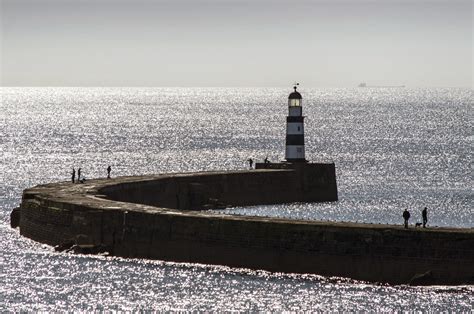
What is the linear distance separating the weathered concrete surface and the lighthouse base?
55.3 ft

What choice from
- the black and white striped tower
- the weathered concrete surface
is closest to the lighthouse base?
the black and white striped tower

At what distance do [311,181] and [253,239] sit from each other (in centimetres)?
2763

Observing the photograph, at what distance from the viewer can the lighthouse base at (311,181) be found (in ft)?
245

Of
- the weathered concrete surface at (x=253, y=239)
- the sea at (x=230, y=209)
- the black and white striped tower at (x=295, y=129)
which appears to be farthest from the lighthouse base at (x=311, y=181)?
the weathered concrete surface at (x=253, y=239)

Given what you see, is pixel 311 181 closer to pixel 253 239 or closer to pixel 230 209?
pixel 230 209

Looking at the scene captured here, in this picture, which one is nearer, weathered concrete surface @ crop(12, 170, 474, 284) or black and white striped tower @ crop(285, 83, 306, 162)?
weathered concrete surface @ crop(12, 170, 474, 284)

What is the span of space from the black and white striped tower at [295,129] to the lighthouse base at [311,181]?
0.52 metres

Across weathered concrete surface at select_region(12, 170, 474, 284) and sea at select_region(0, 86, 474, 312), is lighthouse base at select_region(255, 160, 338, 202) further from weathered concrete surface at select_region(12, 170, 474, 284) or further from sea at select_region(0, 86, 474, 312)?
weathered concrete surface at select_region(12, 170, 474, 284)

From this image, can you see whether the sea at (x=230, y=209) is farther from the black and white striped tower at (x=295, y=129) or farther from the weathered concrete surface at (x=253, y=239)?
the black and white striped tower at (x=295, y=129)

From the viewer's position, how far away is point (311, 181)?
7550cm

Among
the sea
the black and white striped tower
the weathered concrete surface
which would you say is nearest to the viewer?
the sea

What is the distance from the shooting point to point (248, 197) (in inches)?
2854

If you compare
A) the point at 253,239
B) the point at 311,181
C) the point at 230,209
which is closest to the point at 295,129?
the point at 311,181

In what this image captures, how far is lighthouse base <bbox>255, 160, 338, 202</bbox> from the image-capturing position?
74625 mm
